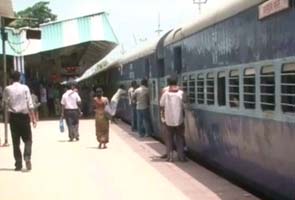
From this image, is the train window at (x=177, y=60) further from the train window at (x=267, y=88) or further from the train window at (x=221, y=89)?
the train window at (x=267, y=88)

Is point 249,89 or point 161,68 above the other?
point 161,68

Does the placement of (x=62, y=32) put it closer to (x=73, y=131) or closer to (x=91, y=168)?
(x=73, y=131)

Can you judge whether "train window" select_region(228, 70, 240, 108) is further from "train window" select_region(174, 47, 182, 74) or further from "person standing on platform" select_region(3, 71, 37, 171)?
"train window" select_region(174, 47, 182, 74)

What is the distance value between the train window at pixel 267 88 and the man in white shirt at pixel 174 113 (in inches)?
210

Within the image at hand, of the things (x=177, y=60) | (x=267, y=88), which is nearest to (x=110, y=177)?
(x=177, y=60)

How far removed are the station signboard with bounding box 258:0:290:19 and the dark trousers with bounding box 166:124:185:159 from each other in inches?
232

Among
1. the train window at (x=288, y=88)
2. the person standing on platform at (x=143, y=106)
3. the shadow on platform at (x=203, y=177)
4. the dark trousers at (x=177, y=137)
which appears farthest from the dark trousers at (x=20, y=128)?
the person standing on platform at (x=143, y=106)

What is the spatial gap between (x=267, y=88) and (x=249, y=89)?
2.73 ft

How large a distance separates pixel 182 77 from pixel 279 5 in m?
7.13

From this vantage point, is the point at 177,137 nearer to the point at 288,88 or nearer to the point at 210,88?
the point at 210,88

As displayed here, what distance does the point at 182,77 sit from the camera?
15008 mm

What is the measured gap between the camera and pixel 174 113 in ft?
46.4

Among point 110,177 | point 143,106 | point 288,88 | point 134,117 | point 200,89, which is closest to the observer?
point 288,88

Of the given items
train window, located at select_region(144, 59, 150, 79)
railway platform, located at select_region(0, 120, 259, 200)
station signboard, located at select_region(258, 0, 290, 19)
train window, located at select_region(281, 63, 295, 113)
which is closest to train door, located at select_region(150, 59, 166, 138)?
train window, located at select_region(144, 59, 150, 79)
